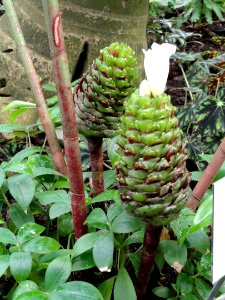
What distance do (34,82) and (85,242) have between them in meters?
0.52

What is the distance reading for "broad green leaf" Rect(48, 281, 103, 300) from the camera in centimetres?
102

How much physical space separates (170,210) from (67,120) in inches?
11.4

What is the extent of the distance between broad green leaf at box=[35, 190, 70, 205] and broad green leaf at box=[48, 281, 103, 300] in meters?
0.27

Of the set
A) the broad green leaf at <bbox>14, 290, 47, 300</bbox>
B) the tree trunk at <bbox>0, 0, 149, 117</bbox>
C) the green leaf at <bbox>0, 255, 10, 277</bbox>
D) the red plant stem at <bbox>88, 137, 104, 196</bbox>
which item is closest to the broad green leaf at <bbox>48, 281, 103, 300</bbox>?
the broad green leaf at <bbox>14, 290, 47, 300</bbox>

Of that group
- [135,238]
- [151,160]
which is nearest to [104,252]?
[135,238]

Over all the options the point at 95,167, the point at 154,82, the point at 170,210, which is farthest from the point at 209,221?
the point at 95,167

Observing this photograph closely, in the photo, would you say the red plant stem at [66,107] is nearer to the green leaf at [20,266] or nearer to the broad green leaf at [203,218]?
the green leaf at [20,266]

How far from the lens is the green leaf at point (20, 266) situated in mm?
1076

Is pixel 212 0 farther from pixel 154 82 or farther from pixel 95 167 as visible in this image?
pixel 154 82

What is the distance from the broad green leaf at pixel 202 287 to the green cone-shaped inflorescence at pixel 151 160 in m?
0.30

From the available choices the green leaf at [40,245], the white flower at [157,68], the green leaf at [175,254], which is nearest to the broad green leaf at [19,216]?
the green leaf at [40,245]

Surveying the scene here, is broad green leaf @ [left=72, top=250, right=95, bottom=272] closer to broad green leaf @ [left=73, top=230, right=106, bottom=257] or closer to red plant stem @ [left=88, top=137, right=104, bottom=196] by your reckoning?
broad green leaf @ [left=73, top=230, right=106, bottom=257]

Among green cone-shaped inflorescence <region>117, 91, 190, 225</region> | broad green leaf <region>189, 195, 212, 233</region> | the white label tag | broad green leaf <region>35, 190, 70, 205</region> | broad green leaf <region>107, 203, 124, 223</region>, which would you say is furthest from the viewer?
broad green leaf <region>35, 190, 70, 205</region>

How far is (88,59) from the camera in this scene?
2.40 metres
